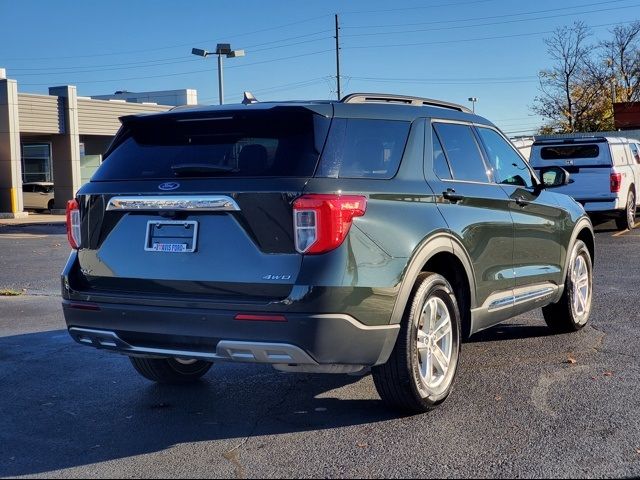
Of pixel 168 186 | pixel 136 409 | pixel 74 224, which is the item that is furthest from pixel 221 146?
pixel 136 409

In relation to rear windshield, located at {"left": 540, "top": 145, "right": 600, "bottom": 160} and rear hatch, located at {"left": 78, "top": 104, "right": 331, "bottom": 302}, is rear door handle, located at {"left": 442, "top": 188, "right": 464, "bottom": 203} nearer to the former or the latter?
rear hatch, located at {"left": 78, "top": 104, "right": 331, "bottom": 302}

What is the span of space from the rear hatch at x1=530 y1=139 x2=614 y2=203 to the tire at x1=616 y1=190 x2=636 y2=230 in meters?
1.07

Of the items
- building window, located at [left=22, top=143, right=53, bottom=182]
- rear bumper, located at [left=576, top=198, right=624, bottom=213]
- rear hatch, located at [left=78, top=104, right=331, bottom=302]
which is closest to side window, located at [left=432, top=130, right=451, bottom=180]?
rear hatch, located at [left=78, top=104, right=331, bottom=302]

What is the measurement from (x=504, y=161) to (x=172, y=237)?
118 inches

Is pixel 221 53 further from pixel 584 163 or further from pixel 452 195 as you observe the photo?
pixel 452 195

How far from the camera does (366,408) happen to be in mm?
A: 5109

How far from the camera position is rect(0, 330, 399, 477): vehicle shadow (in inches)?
176

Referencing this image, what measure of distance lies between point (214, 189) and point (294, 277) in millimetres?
672

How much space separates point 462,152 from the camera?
5707 mm

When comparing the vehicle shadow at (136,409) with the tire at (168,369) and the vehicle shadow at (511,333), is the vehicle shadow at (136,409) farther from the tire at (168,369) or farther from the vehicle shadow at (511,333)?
→ the vehicle shadow at (511,333)

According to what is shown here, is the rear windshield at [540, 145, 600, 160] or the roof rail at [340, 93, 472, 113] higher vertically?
the rear windshield at [540, 145, 600, 160]

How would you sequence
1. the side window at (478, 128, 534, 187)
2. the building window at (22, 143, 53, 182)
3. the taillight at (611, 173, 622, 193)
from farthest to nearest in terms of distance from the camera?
1. the building window at (22, 143, 53, 182)
2. the taillight at (611, 173, 622, 193)
3. the side window at (478, 128, 534, 187)

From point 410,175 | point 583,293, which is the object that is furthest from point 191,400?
point 583,293

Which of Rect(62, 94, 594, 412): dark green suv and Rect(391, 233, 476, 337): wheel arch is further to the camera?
Rect(391, 233, 476, 337): wheel arch
